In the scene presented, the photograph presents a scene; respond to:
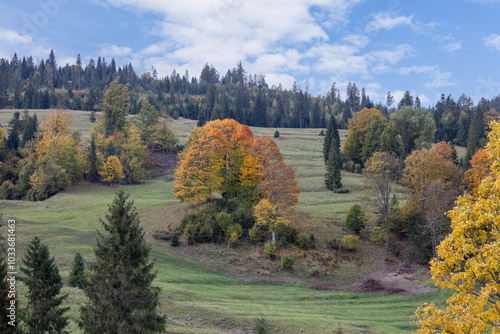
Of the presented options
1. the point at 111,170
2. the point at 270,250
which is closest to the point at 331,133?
the point at 270,250

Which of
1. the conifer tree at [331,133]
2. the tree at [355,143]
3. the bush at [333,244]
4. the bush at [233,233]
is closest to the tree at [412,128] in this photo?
the tree at [355,143]

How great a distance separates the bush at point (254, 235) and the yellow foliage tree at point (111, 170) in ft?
124

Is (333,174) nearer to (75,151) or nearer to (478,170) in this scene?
(478,170)

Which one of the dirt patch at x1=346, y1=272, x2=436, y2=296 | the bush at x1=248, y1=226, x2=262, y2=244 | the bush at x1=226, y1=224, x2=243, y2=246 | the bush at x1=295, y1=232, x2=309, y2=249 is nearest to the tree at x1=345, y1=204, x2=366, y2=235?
the bush at x1=295, y1=232, x2=309, y2=249

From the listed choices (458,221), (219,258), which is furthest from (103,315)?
(219,258)

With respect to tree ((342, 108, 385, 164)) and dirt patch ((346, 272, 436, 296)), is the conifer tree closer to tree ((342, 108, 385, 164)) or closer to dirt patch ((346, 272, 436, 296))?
tree ((342, 108, 385, 164))

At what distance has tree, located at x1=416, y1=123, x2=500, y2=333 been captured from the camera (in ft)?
28.2

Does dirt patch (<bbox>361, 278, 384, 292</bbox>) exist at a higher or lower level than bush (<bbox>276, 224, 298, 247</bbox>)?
lower

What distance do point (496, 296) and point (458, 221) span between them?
2.22 meters

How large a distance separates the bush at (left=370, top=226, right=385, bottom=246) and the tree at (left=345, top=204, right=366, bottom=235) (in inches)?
59.4

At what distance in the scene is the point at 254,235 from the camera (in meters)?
40.2

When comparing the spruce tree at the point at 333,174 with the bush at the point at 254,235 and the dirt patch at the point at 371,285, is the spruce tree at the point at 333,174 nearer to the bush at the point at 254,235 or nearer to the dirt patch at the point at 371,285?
the bush at the point at 254,235

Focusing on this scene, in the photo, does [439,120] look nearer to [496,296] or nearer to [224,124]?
[224,124]

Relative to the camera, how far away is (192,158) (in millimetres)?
46062
